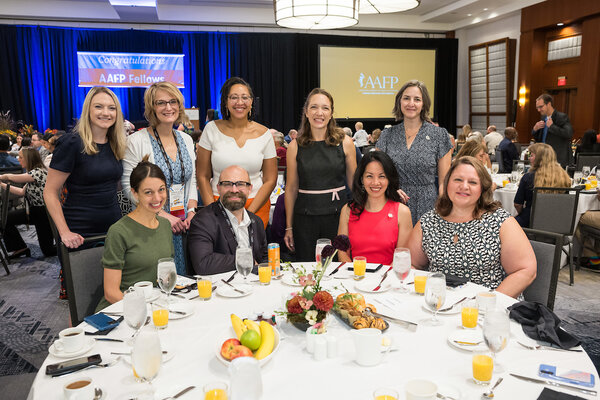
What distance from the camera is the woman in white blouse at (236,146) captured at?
314 centimetres

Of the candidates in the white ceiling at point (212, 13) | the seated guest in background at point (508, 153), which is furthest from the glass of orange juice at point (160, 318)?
the white ceiling at point (212, 13)

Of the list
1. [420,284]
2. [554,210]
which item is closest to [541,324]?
[420,284]

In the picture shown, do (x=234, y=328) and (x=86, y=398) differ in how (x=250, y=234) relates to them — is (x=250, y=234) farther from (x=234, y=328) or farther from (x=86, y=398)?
(x=86, y=398)

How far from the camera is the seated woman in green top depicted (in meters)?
2.12

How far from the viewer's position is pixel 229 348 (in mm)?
1367

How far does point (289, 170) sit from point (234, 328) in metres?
1.79

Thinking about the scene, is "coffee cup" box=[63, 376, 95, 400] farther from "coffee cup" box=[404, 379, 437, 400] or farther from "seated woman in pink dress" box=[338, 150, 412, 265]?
"seated woman in pink dress" box=[338, 150, 412, 265]

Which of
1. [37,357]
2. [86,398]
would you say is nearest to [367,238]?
[86,398]

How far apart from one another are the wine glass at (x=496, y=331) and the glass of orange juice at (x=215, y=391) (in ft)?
2.39

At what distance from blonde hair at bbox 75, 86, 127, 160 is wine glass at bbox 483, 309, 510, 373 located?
7.25 feet

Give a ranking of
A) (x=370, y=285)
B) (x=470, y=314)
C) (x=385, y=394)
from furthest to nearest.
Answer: (x=370, y=285), (x=470, y=314), (x=385, y=394)

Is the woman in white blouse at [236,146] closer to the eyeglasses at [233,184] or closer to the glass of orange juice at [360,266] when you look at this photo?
the eyeglasses at [233,184]

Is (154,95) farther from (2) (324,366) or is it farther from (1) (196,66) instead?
(1) (196,66)

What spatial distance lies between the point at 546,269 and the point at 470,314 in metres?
0.84
